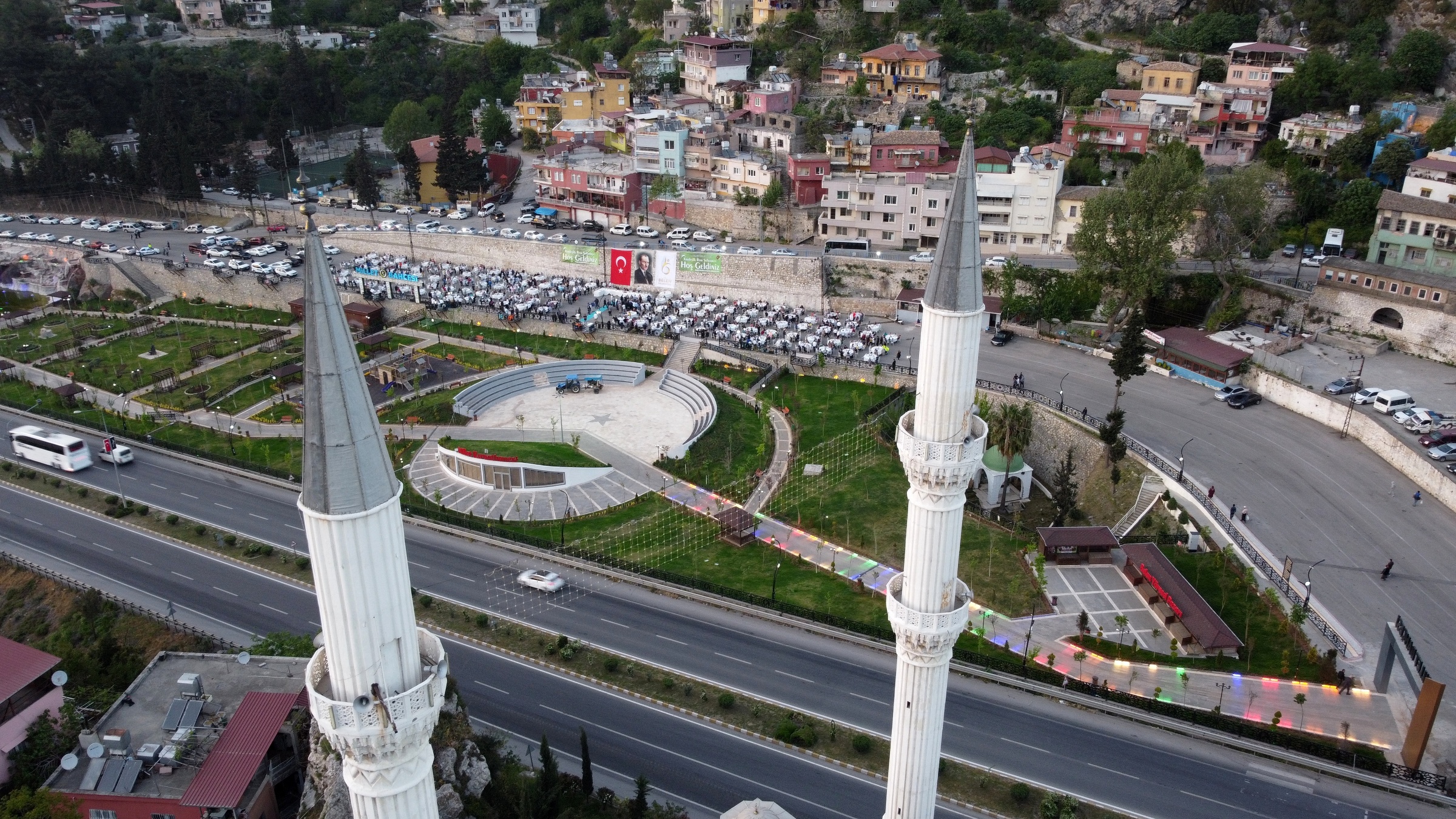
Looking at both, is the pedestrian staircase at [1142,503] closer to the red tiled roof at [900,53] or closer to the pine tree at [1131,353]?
the pine tree at [1131,353]

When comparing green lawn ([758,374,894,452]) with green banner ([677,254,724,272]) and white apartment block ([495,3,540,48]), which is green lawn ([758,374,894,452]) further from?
white apartment block ([495,3,540,48])

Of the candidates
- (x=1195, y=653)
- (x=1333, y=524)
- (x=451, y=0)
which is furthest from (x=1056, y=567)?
(x=451, y=0)

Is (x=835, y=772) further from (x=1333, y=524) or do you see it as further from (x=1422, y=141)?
(x=1422, y=141)

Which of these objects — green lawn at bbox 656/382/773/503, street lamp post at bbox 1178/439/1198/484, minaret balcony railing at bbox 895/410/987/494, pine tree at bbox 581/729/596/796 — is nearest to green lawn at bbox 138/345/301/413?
green lawn at bbox 656/382/773/503

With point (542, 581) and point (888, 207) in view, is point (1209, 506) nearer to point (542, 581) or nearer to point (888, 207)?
point (542, 581)

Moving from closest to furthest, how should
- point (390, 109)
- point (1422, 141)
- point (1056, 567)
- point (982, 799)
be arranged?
point (982, 799)
point (1056, 567)
point (1422, 141)
point (390, 109)

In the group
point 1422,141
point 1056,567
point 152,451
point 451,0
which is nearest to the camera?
point 1056,567

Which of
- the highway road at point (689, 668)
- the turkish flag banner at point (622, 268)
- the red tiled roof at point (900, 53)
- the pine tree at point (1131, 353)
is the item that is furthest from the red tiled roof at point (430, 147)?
the pine tree at point (1131, 353)

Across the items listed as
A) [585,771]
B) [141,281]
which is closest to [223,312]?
[141,281]
